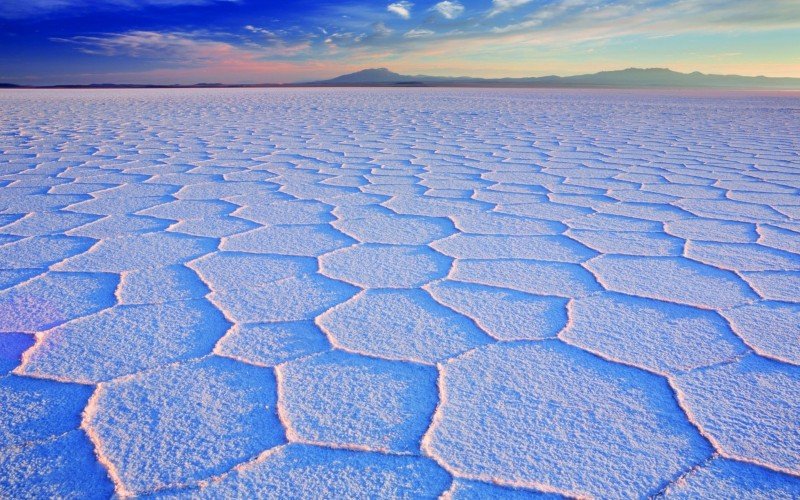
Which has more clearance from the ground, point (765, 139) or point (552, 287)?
point (552, 287)

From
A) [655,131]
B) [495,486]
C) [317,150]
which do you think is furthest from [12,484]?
[655,131]

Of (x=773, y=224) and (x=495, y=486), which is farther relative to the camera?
(x=773, y=224)

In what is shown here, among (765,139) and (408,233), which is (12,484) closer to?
(408,233)

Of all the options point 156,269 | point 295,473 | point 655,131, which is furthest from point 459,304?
point 655,131

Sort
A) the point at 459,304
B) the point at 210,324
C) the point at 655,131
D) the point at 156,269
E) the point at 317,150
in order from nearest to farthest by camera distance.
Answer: the point at 210,324 < the point at 459,304 < the point at 156,269 < the point at 317,150 < the point at 655,131

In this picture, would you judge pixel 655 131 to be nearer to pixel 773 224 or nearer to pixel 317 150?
pixel 317 150

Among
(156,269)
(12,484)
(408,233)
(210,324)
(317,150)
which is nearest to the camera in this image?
(12,484)
